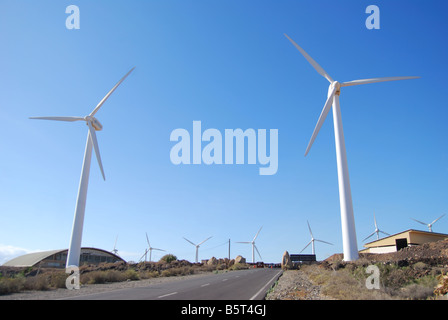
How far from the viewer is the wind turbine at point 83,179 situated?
1259 inches

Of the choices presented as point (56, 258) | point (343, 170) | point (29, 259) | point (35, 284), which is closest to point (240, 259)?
point (56, 258)

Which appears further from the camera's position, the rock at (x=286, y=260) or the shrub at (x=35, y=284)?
the rock at (x=286, y=260)

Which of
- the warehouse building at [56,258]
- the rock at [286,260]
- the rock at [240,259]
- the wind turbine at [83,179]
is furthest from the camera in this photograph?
the rock at [240,259]

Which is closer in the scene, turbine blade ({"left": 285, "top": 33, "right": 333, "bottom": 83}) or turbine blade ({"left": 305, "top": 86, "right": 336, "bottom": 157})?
turbine blade ({"left": 305, "top": 86, "right": 336, "bottom": 157})

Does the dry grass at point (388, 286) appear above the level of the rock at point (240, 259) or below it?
above

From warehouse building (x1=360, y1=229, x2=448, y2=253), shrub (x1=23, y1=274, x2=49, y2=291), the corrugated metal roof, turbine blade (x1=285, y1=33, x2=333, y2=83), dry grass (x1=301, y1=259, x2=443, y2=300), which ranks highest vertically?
turbine blade (x1=285, y1=33, x2=333, y2=83)

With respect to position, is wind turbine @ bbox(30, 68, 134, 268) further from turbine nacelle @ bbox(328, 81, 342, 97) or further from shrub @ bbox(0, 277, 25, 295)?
turbine nacelle @ bbox(328, 81, 342, 97)

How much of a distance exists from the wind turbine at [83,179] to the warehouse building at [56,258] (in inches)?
1355

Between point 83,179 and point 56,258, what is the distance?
46185mm

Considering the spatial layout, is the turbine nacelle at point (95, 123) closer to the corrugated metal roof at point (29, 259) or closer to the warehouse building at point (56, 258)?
the warehouse building at point (56, 258)

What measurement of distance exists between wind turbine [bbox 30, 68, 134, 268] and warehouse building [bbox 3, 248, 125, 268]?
34.4 meters

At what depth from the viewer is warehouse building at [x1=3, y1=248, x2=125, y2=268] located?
217ft

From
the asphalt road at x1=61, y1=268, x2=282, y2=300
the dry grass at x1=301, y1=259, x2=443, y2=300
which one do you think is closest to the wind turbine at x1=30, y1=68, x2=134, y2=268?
the asphalt road at x1=61, y1=268, x2=282, y2=300
